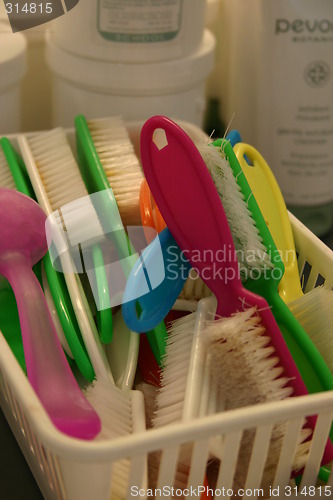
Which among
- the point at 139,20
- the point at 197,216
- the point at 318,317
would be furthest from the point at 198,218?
the point at 139,20

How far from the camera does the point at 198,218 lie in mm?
434

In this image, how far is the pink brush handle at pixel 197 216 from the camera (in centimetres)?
43

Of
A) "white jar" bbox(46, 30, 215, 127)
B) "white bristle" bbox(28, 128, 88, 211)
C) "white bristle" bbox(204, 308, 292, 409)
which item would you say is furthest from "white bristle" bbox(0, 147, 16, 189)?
"white bristle" bbox(204, 308, 292, 409)

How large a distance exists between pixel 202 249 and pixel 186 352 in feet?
0.22

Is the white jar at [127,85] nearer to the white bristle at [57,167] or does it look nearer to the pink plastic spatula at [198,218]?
the white bristle at [57,167]

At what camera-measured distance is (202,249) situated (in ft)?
1.44

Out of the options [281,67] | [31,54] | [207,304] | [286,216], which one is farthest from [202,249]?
[31,54]

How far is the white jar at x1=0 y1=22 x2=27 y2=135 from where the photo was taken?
2.09 ft

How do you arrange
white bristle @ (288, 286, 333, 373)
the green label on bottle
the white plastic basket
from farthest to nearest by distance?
the green label on bottle, white bristle @ (288, 286, 333, 373), the white plastic basket

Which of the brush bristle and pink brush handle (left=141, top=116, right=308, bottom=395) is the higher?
pink brush handle (left=141, top=116, right=308, bottom=395)

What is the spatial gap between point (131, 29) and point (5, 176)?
19 centimetres

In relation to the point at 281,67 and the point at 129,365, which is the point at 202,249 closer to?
the point at 129,365

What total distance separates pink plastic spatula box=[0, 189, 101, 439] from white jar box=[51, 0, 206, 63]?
209 millimetres

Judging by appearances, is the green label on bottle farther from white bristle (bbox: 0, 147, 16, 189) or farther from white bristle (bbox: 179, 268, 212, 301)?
white bristle (bbox: 179, 268, 212, 301)
